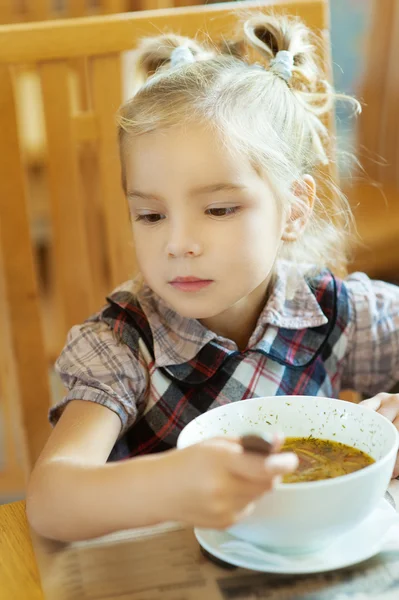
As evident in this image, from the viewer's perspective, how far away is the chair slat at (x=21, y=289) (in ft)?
3.79

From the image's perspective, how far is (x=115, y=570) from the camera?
2.23ft

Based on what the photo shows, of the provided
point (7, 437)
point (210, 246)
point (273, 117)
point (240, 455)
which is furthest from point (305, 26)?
point (7, 437)

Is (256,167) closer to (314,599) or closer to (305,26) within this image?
(305,26)

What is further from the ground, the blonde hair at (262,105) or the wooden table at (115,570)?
the blonde hair at (262,105)

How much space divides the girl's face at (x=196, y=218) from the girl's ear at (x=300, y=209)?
0.08 metres

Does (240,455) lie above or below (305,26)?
below

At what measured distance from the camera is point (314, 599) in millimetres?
622

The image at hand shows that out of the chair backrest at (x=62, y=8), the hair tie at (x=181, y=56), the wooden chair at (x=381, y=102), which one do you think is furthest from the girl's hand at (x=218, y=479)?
the chair backrest at (x=62, y=8)

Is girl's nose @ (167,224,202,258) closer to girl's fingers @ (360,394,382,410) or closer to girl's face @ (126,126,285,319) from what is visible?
girl's face @ (126,126,285,319)

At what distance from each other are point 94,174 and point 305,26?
1806 millimetres

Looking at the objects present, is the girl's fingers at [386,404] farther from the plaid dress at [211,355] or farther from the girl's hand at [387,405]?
the plaid dress at [211,355]

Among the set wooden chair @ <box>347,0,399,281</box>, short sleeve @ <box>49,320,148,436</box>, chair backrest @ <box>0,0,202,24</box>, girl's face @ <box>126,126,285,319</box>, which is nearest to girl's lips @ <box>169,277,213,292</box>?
girl's face @ <box>126,126,285,319</box>

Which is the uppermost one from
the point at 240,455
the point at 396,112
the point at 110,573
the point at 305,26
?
the point at 305,26

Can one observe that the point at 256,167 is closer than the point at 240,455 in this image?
No
